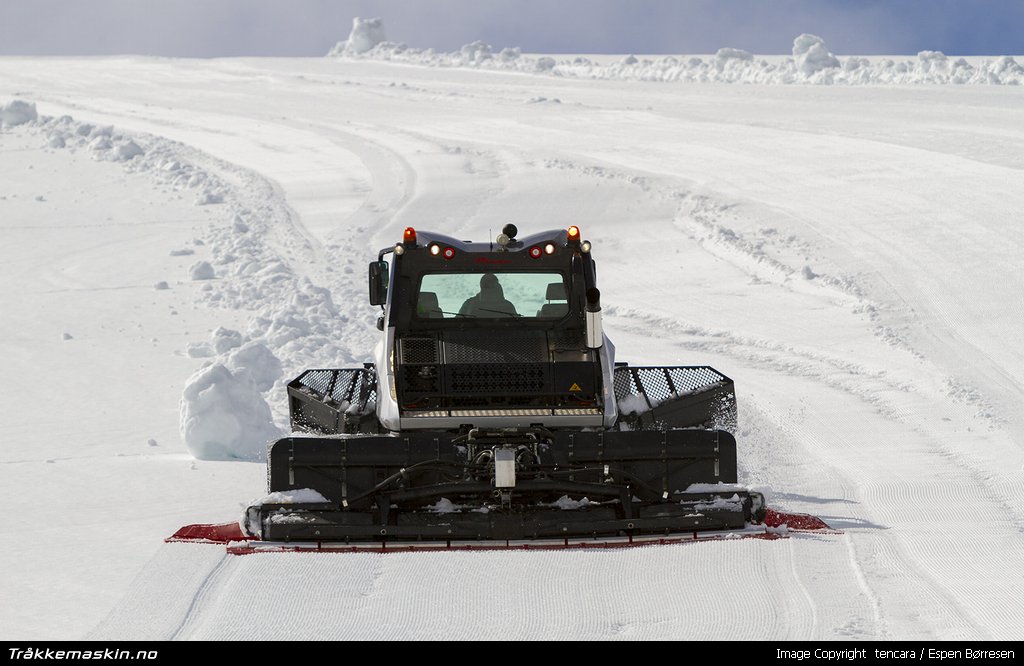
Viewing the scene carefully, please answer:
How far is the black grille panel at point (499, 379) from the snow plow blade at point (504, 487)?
1.21 ft

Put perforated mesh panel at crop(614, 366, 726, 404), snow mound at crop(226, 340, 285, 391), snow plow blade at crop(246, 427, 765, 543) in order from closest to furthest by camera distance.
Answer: snow plow blade at crop(246, 427, 765, 543) < perforated mesh panel at crop(614, 366, 726, 404) < snow mound at crop(226, 340, 285, 391)

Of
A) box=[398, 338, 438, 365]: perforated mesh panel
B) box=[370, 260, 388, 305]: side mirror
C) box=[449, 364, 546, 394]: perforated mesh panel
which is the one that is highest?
box=[370, 260, 388, 305]: side mirror

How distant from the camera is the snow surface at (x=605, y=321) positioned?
7348mm

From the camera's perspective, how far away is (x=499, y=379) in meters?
9.23

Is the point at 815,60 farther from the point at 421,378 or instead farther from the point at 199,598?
the point at 199,598

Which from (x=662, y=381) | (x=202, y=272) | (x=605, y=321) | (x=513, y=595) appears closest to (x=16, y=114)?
(x=202, y=272)

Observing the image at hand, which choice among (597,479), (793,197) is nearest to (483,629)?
(597,479)

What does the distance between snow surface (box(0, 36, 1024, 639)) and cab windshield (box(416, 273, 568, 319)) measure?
80.4 inches

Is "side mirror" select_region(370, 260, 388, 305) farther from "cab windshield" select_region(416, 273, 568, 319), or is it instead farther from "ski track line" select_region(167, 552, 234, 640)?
"ski track line" select_region(167, 552, 234, 640)

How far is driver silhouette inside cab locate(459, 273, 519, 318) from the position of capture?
965 cm

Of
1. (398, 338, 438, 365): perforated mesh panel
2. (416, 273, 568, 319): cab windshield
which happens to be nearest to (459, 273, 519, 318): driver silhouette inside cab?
(416, 273, 568, 319): cab windshield

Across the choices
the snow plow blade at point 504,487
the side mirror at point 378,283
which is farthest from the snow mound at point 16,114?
the snow plow blade at point 504,487

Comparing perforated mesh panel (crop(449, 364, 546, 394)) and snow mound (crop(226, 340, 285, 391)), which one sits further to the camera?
snow mound (crop(226, 340, 285, 391))

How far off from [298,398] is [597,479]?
3.03m
